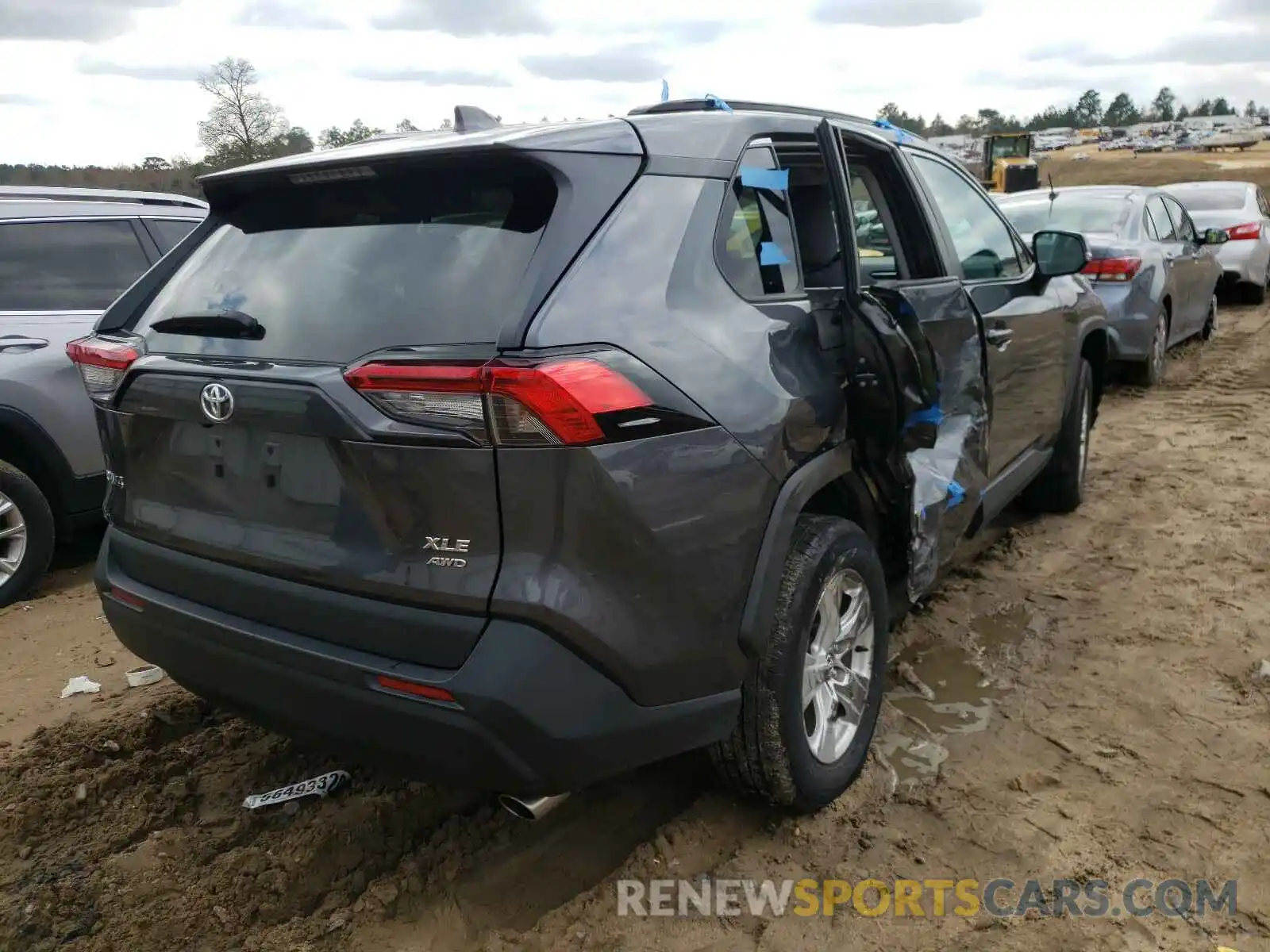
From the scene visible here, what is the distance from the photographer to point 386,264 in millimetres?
2188

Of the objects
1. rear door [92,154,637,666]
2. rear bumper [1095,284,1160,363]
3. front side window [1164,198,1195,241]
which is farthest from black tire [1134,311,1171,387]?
rear door [92,154,637,666]

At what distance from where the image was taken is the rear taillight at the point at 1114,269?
25.1 feet

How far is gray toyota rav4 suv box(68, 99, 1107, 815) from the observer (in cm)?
197

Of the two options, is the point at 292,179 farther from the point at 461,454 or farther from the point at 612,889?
the point at 612,889

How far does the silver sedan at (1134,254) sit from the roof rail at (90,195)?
6044 mm

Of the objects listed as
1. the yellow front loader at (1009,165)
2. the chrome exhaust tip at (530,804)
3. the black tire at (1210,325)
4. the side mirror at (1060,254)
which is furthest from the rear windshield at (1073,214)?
the yellow front loader at (1009,165)

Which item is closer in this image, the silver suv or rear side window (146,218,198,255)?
the silver suv

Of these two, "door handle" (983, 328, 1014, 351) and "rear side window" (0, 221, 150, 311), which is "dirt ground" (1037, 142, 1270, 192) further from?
"rear side window" (0, 221, 150, 311)

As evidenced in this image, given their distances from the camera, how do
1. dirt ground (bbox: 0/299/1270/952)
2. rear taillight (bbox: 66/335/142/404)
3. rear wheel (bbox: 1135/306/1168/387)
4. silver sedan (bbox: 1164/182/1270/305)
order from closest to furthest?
dirt ground (bbox: 0/299/1270/952)
rear taillight (bbox: 66/335/142/404)
rear wheel (bbox: 1135/306/1168/387)
silver sedan (bbox: 1164/182/1270/305)

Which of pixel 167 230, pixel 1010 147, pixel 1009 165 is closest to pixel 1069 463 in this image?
pixel 167 230

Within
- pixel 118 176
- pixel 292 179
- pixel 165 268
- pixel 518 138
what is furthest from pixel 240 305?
pixel 118 176

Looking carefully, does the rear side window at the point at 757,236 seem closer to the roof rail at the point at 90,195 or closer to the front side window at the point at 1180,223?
the roof rail at the point at 90,195

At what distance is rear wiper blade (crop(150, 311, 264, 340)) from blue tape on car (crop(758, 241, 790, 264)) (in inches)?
49.9

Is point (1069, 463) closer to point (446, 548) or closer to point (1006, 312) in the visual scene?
point (1006, 312)
